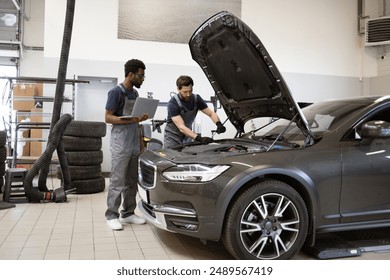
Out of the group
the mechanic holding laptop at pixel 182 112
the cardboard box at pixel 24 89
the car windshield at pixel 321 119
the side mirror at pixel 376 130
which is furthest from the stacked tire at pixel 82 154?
the side mirror at pixel 376 130

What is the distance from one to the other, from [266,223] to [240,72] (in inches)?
52.8

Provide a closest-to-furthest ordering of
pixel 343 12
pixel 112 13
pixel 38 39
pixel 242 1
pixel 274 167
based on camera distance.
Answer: pixel 274 167 < pixel 112 13 < pixel 242 1 < pixel 343 12 < pixel 38 39

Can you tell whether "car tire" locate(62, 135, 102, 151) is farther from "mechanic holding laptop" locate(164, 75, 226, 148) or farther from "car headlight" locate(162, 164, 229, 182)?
"car headlight" locate(162, 164, 229, 182)

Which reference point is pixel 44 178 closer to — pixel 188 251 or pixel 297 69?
pixel 188 251

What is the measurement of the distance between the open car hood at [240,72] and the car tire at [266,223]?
55 centimetres

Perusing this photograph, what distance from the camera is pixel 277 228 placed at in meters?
2.54

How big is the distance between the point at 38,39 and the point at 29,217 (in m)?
8.12

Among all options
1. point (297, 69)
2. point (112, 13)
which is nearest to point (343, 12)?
point (297, 69)

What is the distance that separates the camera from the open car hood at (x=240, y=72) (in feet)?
8.89

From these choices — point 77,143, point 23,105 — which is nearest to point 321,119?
point 77,143

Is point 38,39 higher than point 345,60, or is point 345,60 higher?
point 38,39

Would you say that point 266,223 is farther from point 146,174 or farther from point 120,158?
point 120,158

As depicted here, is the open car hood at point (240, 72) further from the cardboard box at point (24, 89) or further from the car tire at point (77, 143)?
the cardboard box at point (24, 89)

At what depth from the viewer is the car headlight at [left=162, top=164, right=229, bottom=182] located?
8.09ft
